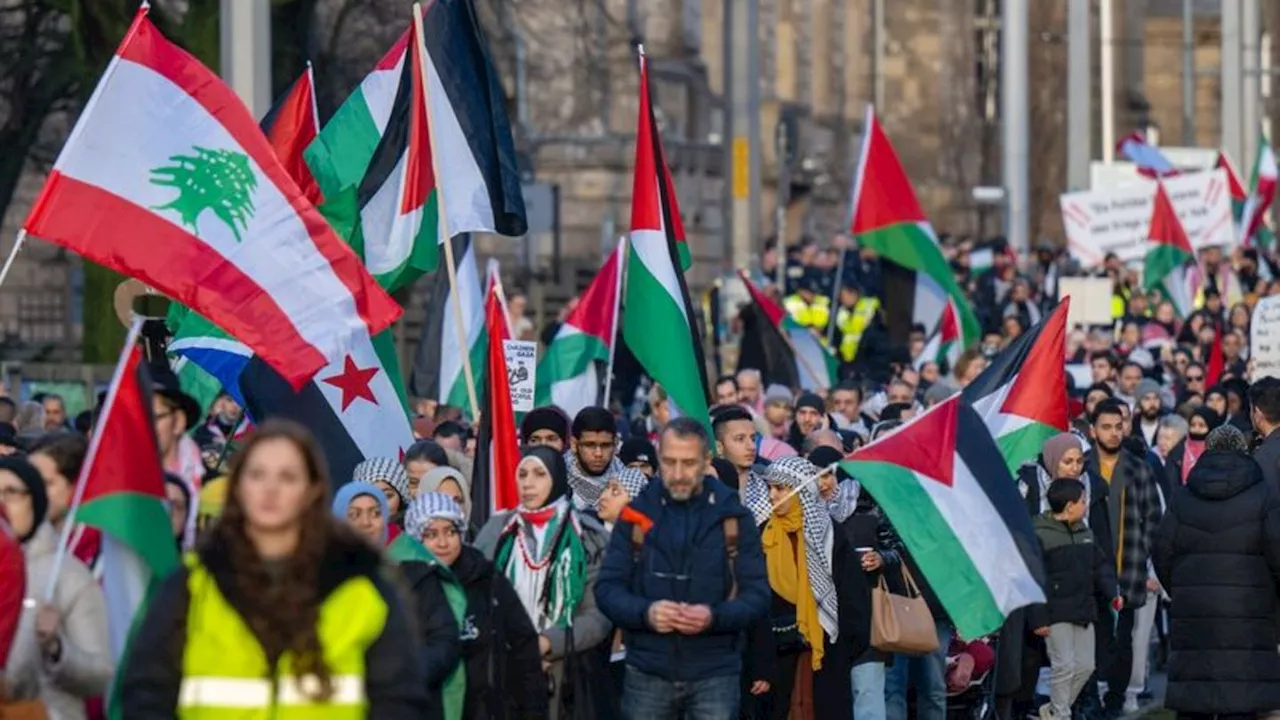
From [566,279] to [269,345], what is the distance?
25108 mm

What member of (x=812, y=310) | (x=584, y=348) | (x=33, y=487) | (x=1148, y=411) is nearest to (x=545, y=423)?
(x=584, y=348)

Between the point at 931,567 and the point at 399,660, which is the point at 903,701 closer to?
the point at 931,567

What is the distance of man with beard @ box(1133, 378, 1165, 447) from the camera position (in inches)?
849

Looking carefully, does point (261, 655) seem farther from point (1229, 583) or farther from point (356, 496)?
point (1229, 583)

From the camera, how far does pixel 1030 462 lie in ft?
56.7

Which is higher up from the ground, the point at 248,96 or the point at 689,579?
the point at 248,96

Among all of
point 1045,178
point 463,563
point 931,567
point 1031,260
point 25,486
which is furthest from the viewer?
point 1045,178

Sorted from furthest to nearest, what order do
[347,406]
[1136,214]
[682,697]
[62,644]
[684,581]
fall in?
[1136,214]
[347,406]
[682,697]
[684,581]
[62,644]

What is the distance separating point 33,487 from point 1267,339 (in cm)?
1313

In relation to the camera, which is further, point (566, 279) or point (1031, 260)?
point (1031, 260)

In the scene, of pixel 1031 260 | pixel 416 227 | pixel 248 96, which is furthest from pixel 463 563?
pixel 1031 260

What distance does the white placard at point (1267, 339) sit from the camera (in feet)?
70.6

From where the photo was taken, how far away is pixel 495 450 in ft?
44.4

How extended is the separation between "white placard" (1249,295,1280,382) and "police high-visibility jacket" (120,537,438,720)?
555 inches
